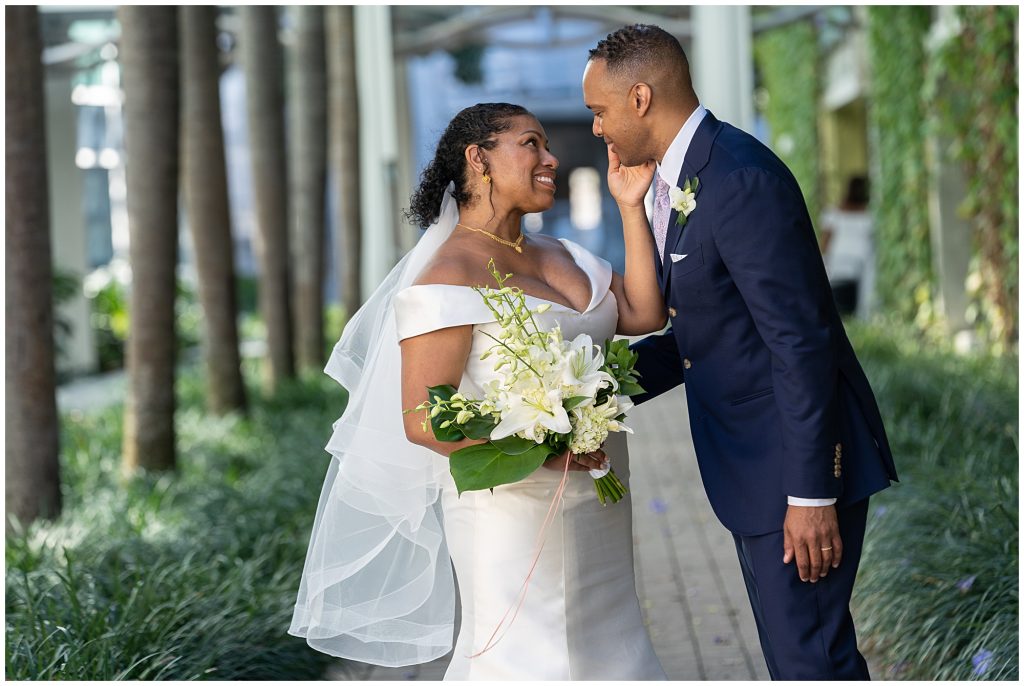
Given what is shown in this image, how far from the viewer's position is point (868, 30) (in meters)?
12.3

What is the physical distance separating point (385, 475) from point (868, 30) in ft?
34.3

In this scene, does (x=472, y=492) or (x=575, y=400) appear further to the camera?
(x=472, y=492)

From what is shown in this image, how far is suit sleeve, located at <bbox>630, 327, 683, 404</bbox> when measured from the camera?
3.41 metres

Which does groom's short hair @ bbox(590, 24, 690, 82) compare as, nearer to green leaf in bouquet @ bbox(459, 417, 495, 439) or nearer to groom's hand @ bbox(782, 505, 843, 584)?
green leaf in bouquet @ bbox(459, 417, 495, 439)

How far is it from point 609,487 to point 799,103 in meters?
16.7

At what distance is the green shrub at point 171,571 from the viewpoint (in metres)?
3.79

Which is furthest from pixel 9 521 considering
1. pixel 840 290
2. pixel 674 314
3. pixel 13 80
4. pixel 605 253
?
pixel 605 253

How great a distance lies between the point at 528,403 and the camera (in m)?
2.81

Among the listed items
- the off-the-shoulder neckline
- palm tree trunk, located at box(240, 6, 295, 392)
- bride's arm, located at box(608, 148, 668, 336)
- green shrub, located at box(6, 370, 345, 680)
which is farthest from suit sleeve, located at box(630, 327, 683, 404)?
palm tree trunk, located at box(240, 6, 295, 392)

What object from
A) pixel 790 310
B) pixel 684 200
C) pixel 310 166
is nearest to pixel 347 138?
pixel 310 166

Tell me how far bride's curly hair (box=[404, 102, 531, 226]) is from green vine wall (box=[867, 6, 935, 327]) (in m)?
8.32

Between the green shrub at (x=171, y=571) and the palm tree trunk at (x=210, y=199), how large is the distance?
1.25 m

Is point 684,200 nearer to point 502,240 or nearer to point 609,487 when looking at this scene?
point 502,240

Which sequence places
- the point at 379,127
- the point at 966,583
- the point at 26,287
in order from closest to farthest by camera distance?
the point at 966,583 < the point at 26,287 < the point at 379,127
